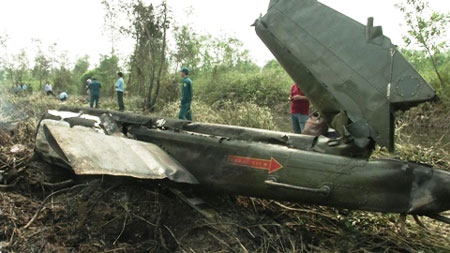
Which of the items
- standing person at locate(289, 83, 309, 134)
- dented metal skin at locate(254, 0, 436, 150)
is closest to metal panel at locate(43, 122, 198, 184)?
dented metal skin at locate(254, 0, 436, 150)

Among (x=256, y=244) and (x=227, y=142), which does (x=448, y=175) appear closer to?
(x=256, y=244)

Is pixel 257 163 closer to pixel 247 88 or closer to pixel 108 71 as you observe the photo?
pixel 247 88

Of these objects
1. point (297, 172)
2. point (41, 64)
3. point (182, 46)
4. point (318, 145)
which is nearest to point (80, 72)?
point (41, 64)

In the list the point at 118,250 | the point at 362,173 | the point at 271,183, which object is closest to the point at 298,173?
the point at 271,183

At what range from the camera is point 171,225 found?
4.72 m

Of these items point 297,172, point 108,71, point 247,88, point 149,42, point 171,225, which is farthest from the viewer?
point 108,71

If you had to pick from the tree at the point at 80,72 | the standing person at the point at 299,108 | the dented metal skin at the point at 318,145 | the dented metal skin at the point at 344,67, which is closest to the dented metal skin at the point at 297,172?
the dented metal skin at the point at 318,145

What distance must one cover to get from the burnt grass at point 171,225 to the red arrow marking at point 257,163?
0.70m

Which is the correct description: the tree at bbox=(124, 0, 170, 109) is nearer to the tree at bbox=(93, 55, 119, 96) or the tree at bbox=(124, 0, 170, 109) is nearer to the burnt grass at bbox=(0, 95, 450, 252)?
the tree at bbox=(93, 55, 119, 96)

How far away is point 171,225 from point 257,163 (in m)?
1.30

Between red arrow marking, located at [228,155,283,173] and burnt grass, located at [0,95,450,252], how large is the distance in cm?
70

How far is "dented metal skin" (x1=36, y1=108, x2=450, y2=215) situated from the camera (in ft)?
12.5

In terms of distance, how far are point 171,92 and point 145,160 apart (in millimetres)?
14114

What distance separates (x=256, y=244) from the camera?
4.34 meters
